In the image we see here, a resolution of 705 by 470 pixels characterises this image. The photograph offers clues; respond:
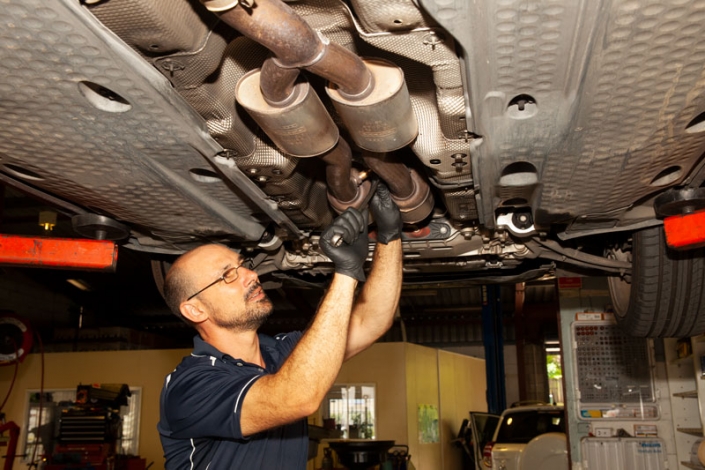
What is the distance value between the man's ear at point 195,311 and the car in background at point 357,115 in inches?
12.2

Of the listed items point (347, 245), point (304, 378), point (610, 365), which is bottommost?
point (304, 378)

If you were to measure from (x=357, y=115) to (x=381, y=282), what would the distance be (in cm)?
94

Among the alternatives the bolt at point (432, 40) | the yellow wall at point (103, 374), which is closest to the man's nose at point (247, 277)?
the bolt at point (432, 40)

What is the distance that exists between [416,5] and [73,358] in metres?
12.0

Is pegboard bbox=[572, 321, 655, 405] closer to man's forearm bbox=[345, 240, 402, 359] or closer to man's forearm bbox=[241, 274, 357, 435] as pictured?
man's forearm bbox=[345, 240, 402, 359]

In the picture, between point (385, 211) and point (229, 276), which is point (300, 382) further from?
point (385, 211)

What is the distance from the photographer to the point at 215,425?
1617mm

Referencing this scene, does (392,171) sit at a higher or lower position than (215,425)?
higher

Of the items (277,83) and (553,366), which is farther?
(553,366)

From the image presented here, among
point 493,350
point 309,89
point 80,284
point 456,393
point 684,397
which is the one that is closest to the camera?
point 309,89

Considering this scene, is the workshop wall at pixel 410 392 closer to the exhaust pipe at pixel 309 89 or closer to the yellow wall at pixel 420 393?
the yellow wall at pixel 420 393

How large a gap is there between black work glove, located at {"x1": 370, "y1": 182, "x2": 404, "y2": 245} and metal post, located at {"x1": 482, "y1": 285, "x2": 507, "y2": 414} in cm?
943

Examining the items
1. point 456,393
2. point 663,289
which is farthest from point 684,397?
point 456,393

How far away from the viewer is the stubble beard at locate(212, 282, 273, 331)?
6.52 ft
